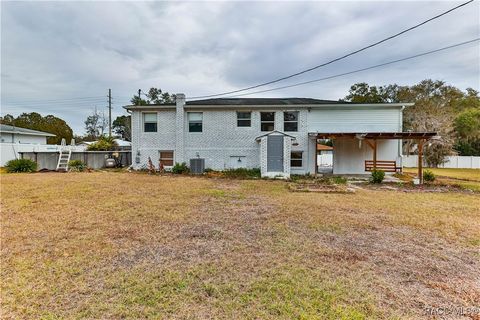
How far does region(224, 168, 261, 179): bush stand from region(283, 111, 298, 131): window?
3.41m

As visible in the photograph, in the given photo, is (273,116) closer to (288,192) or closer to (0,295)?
(288,192)

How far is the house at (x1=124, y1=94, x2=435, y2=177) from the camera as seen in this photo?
51.9 ft

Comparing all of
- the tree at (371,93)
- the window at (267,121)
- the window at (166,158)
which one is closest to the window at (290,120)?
the window at (267,121)

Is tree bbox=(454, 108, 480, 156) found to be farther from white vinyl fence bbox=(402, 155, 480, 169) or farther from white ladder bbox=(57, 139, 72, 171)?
white ladder bbox=(57, 139, 72, 171)

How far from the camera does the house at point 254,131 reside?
1582 centimetres

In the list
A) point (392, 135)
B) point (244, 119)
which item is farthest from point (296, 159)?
point (392, 135)

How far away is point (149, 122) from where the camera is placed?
17.1 metres

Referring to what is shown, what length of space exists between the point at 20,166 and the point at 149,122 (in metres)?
7.94

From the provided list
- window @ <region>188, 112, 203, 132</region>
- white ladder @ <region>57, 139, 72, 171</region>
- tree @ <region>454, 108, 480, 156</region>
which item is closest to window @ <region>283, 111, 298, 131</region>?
window @ <region>188, 112, 203, 132</region>

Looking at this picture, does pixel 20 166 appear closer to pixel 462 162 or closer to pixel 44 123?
pixel 44 123

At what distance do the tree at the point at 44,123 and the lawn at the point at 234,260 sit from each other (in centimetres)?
3771

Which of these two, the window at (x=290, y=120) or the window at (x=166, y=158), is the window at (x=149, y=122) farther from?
the window at (x=290, y=120)

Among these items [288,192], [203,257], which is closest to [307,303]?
[203,257]

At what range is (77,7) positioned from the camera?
32.5ft
